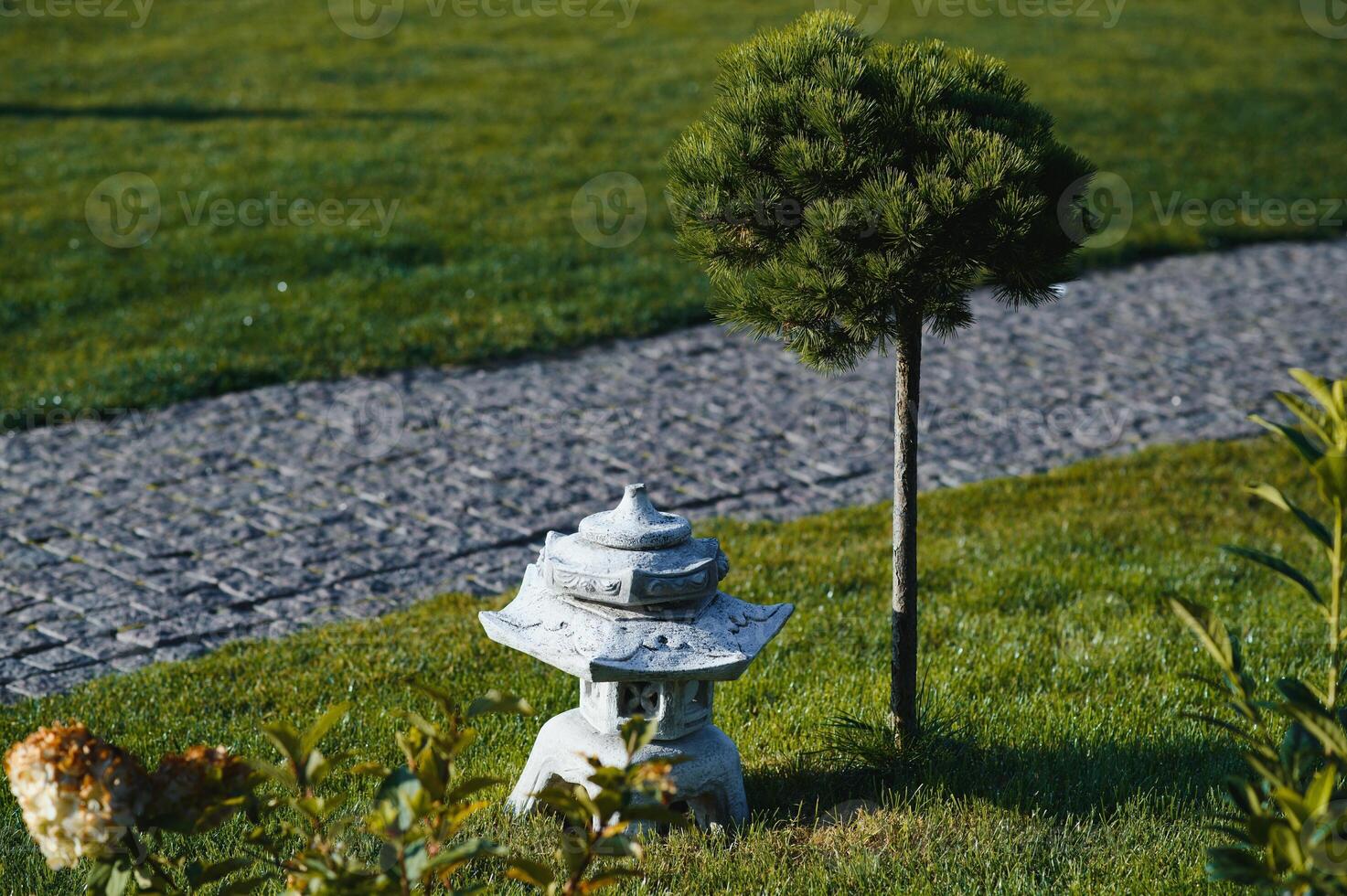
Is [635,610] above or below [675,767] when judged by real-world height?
A: above

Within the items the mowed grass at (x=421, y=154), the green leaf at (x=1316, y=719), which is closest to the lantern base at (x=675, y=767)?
the green leaf at (x=1316, y=719)

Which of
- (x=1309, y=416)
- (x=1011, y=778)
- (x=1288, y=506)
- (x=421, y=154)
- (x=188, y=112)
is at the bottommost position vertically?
(x=1011, y=778)

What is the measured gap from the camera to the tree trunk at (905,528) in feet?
13.3

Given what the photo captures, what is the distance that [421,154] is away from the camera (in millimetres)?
13875

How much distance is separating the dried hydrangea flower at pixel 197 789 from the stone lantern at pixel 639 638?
38.8 inches

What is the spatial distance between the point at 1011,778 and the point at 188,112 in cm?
1401

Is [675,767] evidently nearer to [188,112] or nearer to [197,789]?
[197,789]

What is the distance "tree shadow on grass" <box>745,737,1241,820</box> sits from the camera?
400cm

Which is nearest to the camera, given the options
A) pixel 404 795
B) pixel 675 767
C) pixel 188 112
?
pixel 404 795

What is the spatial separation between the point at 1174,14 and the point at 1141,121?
7630 millimetres

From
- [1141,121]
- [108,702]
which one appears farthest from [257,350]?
[1141,121]

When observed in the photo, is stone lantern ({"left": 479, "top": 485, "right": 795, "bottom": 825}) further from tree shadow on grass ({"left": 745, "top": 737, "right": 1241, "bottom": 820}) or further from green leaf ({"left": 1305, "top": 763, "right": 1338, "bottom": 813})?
green leaf ({"left": 1305, "top": 763, "right": 1338, "bottom": 813})

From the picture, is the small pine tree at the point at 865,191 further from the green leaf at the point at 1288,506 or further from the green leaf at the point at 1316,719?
the green leaf at the point at 1316,719

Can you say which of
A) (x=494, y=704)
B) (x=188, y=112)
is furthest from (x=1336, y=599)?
(x=188, y=112)
